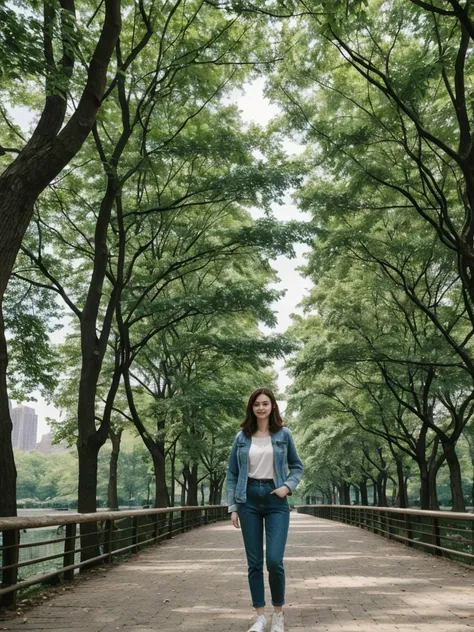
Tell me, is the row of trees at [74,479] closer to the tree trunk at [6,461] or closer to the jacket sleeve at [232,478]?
the tree trunk at [6,461]

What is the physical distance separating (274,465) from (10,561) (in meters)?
2.99

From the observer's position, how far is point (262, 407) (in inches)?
192

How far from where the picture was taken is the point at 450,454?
2181cm

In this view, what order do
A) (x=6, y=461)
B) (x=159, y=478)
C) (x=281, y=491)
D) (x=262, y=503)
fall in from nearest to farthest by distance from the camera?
(x=281, y=491) < (x=262, y=503) < (x=6, y=461) < (x=159, y=478)

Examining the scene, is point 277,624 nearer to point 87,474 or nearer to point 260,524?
point 260,524

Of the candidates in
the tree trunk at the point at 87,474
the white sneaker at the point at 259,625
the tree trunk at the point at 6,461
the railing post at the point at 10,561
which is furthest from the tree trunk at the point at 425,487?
the white sneaker at the point at 259,625

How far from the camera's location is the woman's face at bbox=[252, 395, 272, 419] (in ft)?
16.0

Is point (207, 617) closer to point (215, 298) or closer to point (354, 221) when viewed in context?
point (215, 298)

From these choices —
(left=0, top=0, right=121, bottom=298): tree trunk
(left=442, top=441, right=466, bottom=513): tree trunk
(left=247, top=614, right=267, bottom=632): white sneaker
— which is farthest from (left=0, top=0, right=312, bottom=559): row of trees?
(left=442, top=441, right=466, bottom=513): tree trunk

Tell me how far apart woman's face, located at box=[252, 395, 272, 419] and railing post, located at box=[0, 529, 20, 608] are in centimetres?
270

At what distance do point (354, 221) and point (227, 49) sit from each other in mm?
6297

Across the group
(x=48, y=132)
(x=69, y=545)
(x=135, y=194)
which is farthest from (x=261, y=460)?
(x=135, y=194)

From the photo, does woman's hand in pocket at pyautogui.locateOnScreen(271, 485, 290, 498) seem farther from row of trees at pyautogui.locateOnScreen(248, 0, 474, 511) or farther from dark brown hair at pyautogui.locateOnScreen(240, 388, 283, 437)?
row of trees at pyautogui.locateOnScreen(248, 0, 474, 511)

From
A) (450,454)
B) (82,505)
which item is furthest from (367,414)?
(82,505)
